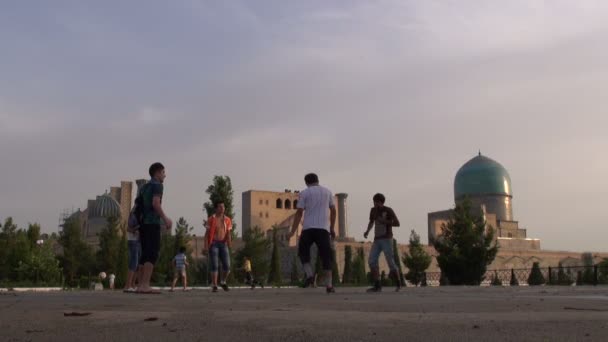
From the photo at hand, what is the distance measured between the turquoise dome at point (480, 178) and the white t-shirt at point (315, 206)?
64355mm

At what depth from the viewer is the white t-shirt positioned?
10258 mm

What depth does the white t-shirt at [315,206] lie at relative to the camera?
1026cm

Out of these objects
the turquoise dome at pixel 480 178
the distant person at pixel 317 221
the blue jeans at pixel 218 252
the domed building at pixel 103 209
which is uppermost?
the turquoise dome at pixel 480 178

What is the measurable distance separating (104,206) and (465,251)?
55950 millimetres

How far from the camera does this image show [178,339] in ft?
11.3

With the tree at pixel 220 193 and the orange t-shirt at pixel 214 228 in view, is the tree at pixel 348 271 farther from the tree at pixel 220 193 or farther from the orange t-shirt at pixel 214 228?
the orange t-shirt at pixel 214 228

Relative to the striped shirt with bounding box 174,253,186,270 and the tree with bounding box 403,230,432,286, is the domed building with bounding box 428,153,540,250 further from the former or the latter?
the striped shirt with bounding box 174,253,186,270

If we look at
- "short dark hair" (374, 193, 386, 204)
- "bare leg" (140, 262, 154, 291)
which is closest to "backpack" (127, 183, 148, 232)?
"bare leg" (140, 262, 154, 291)

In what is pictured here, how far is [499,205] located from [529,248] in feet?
19.0

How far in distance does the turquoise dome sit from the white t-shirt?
2534 inches

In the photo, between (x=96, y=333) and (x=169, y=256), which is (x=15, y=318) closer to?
(x=96, y=333)

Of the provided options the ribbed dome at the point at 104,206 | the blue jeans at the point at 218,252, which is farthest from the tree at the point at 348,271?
the ribbed dome at the point at 104,206

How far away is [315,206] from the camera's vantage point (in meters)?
10.3

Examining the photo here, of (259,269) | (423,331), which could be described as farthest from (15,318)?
(259,269)
